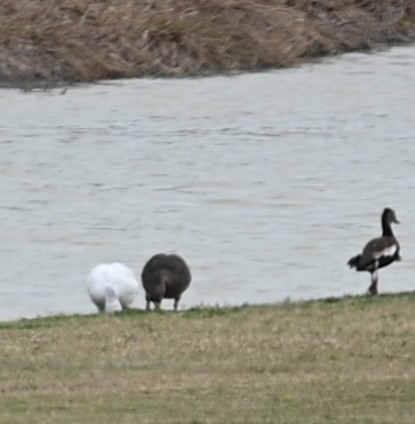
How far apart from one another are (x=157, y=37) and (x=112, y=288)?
14407 millimetres

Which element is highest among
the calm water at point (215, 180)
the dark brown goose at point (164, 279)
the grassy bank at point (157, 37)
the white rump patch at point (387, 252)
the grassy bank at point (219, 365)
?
the grassy bank at point (157, 37)

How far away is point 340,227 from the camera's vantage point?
16.6 metres

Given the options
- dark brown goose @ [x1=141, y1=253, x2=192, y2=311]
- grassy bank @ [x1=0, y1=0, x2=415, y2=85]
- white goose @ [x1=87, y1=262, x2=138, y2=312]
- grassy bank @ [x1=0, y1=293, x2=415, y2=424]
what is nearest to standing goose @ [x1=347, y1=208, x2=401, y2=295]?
grassy bank @ [x1=0, y1=293, x2=415, y2=424]

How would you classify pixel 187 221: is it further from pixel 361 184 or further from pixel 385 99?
pixel 385 99

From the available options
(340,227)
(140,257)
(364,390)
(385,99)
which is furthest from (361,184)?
(364,390)

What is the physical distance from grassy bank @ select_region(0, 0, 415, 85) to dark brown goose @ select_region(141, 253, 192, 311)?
41.8 ft

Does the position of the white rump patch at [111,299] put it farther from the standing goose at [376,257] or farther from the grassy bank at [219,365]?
the standing goose at [376,257]

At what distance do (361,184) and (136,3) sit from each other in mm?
9139

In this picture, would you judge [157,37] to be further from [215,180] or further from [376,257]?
[376,257]

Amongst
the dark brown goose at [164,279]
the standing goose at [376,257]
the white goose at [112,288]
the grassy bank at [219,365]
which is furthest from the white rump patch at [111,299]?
the standing goose at [376,257]

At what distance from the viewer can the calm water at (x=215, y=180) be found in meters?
14.7

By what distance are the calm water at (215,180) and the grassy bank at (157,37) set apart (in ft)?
1.38

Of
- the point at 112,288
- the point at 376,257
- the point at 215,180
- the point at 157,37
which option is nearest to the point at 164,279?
the point at 112,288

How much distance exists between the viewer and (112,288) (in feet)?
38.8
